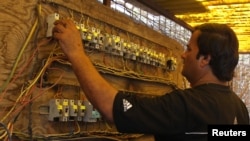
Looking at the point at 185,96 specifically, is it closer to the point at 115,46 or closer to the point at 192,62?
the point at 192,62

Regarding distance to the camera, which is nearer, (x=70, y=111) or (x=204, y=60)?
(x=204, y=60)

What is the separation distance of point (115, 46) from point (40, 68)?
2.30 ft

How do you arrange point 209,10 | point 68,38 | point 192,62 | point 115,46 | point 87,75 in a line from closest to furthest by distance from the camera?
point 87,75
point 68,38
point 192,62
point 115,46
point 209,10

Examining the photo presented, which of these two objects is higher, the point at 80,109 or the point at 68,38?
the point at 68,38

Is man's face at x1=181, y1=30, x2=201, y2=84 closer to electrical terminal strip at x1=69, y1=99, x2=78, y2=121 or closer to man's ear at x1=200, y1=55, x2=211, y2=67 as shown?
man's ear at x1=200, y1=55, x2=211, y2=67

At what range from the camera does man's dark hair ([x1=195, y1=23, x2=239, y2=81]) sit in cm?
153

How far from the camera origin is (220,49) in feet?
5.01

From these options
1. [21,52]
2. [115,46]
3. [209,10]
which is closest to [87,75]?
[21,52]

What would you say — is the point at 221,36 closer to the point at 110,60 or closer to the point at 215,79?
the point at 215,79

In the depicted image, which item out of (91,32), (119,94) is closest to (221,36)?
(119,94)

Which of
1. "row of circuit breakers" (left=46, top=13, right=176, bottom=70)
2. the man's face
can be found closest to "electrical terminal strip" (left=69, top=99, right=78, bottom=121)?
"row of circuit breakers" (left=46, top=13, right=176, bottom=70)

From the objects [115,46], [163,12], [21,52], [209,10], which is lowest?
[21,52]

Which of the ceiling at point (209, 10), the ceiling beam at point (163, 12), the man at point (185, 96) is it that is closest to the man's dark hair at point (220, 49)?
the man at point (185, 96)

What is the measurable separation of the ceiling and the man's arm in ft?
7.65
